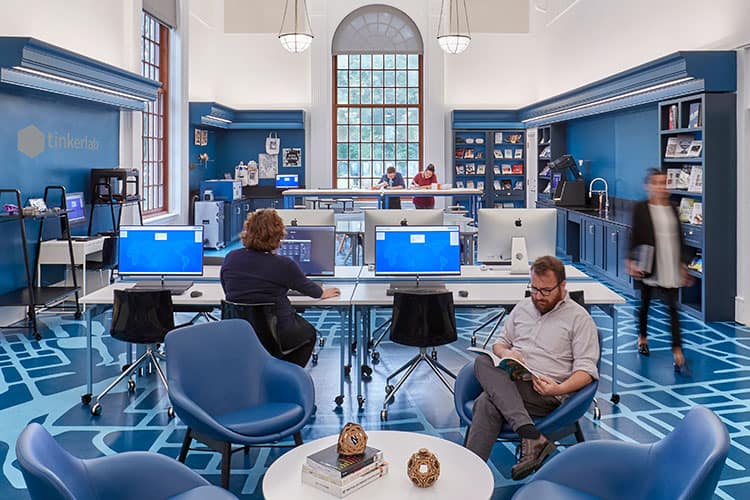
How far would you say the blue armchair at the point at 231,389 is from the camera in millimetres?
3525

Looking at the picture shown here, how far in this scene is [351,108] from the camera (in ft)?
55.8

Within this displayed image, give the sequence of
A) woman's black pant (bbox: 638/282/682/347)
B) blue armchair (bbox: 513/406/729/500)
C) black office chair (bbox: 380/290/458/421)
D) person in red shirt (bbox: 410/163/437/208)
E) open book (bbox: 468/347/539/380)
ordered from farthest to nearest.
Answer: person in red shirt (bbox: 410/163/437/208)
woman's black pant (bbox: 638/282/682/347)
black office chair (bbox: 380/290/458/421)
open book (bbox: 468/347/539/380)
blue armchair (bbox: 513/406/729/500)

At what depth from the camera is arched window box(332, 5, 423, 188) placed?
16.6 meters

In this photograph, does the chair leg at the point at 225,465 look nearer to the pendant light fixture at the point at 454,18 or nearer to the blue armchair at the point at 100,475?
the blue armchair at the point at 100,475

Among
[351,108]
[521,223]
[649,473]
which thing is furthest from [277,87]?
[649,473]

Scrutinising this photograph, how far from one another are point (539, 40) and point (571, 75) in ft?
9.12

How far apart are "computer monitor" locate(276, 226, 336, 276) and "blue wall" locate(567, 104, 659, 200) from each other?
5.48 meters

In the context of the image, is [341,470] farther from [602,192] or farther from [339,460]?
[602,192]

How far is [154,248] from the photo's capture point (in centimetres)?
556

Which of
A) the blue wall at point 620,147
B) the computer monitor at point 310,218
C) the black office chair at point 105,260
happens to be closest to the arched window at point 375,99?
the blue wall at point 620,147

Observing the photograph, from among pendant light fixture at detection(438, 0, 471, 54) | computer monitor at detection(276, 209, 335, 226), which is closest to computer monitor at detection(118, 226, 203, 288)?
computer monitor at detection(276, 209, 335, 226)

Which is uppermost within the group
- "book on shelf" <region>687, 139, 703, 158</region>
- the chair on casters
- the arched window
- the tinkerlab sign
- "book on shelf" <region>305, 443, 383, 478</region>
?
the arched window

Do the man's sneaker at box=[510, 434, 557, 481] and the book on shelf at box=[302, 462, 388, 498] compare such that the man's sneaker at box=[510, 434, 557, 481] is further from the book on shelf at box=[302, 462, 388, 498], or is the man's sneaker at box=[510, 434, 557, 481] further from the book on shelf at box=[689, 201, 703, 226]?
the book on shelf at box=[689, 201, 703, 226]

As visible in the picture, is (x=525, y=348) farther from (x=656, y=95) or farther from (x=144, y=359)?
(x=656, y=95)
